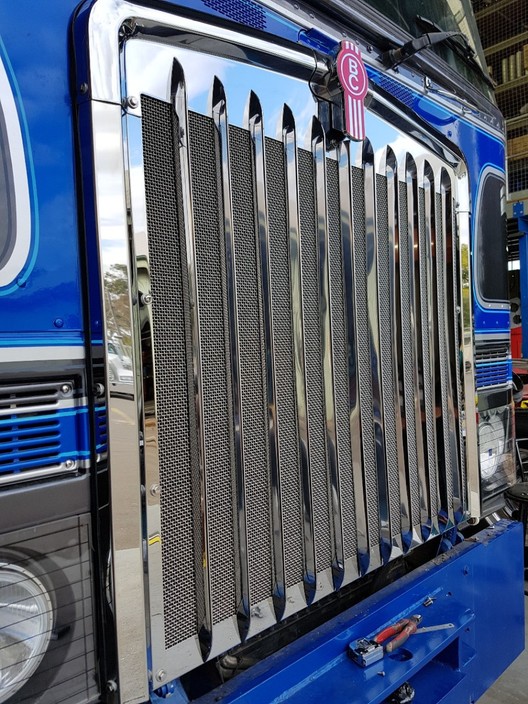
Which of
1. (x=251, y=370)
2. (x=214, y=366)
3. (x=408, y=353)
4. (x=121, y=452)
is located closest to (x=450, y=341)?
(x=408, y=353)

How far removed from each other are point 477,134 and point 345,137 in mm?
862

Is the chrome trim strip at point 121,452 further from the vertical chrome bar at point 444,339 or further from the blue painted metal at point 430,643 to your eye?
the vertical chrome bar at point 444,339

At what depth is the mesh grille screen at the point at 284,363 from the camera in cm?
132

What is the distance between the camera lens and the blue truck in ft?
3.13

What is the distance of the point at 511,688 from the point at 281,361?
225 cm

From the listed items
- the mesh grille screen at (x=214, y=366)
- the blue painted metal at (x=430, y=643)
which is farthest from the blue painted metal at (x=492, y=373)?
the mesh grille screen at (x=214, y=366)

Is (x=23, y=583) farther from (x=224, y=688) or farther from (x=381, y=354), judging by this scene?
(x=381, y=354)

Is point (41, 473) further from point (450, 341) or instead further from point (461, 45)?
point (461, 45)

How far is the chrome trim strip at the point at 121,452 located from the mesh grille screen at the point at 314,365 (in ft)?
1.61

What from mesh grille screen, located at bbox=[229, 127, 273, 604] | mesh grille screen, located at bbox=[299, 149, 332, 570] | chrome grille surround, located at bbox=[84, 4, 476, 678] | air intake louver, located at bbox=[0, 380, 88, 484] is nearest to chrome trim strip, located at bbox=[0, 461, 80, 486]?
air intake louver, located at bbox=[0, 380, 88, 484]

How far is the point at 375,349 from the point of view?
1578 mm

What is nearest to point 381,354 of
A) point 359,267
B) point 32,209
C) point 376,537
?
point 359,267

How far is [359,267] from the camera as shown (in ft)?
5.06

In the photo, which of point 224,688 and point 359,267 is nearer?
point 224,688
